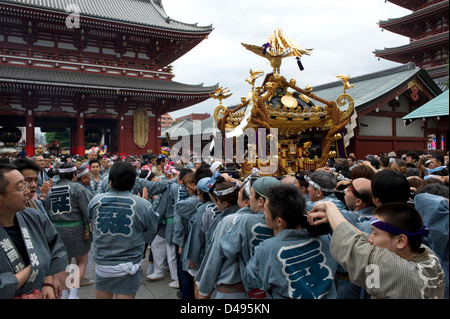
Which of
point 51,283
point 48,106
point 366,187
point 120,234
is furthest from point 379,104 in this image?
point 48,106

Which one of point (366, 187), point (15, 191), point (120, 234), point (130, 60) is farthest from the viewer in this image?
point (130, 60)

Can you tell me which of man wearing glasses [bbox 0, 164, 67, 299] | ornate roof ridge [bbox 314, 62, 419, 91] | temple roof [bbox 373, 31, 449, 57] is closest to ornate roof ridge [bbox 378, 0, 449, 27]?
temple roof [bbox 373, 31, 449, 57]

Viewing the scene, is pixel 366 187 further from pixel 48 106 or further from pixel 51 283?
pixel 48 106

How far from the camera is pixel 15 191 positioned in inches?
80.0

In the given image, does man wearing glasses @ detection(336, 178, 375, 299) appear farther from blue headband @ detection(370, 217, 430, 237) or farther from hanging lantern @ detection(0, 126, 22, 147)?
hanging lantern @ detection(0, 126, 22, 147)

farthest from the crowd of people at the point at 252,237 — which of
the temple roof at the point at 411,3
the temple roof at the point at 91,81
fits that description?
the temple roof at the point at 411,3

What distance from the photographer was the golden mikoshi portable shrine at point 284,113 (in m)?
5.40

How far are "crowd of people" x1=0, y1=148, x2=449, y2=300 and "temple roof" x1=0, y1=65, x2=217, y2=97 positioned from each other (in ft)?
37.4

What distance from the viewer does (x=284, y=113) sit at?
555 centimetres

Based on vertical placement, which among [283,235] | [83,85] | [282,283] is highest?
[83,85]

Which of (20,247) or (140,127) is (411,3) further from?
(20,247)

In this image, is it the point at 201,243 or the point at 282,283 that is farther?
the point at 201,243

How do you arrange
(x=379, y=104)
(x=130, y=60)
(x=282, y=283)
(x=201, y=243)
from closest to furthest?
(x=282, y=283), (x=201, y=243), (x=379, y=104), (x=130, y=60)

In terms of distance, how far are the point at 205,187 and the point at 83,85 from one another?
12966 mm
